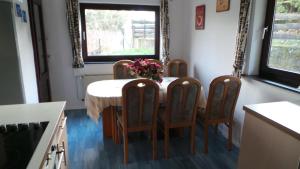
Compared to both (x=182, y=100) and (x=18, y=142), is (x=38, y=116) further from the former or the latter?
(x=182, y=100)

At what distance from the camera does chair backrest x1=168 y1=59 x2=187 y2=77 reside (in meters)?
3.59

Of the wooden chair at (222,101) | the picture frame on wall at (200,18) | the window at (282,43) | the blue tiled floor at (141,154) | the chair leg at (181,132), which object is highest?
the picture frame on wall at (200,18)

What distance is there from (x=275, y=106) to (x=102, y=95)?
171 centimetres

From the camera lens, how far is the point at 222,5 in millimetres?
2957

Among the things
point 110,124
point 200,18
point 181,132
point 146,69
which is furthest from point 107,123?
point 200,18

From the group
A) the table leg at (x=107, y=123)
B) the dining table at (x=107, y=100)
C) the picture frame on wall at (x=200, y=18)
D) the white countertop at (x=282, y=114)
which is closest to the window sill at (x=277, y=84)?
the white countertop at (x=282, y=114)

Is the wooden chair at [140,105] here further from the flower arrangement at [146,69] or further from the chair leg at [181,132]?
the chair leg at [181,132]

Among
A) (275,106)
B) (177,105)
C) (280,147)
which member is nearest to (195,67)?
(177,105)

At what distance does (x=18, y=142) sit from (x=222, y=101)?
205 cm

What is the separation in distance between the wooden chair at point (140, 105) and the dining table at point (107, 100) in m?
0.24

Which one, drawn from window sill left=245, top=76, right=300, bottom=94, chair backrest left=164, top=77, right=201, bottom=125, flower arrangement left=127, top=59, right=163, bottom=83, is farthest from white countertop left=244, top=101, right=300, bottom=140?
flower arrangement left=127, top=59, right=163, bottom=83

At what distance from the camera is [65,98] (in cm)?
393

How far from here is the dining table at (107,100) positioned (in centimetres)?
245

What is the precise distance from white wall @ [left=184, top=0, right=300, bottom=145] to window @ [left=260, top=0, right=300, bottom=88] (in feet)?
0.33
